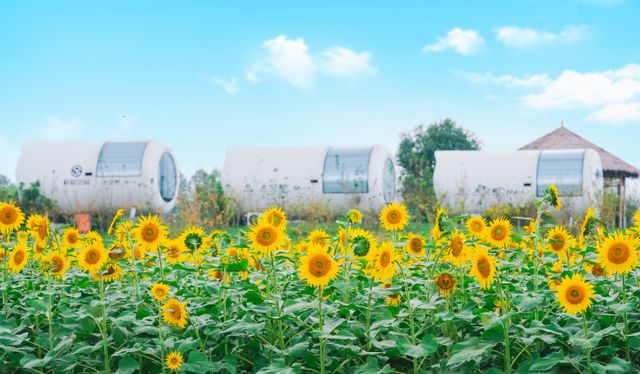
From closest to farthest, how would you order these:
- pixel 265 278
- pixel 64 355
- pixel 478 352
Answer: pixel 478 352, pixel 64 355, pixel 265 278

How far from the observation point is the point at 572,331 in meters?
2.50

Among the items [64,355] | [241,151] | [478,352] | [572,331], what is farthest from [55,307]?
[241,151]

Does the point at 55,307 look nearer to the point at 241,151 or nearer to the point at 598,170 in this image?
the point at 241,151

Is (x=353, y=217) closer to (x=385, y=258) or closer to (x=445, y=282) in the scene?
(x=385, y=258)

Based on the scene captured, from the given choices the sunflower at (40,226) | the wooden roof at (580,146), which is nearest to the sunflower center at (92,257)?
the sunflower at (40,226)

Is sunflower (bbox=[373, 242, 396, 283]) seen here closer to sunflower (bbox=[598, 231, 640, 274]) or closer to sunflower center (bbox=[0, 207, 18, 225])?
sunflower (bbox=[598, 231, 640, 274])

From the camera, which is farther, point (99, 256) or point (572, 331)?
point (99, 256)

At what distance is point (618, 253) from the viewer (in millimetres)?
2396

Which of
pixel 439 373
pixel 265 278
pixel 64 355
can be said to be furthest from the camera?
pixel 265 278

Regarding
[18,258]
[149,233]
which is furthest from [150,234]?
[18,258]

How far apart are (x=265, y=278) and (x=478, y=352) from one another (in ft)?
3.55

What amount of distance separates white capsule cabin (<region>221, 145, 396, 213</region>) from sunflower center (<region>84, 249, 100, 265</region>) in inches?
518

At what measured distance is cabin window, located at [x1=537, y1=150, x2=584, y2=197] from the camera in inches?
645

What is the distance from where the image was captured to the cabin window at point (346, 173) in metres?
16.1
